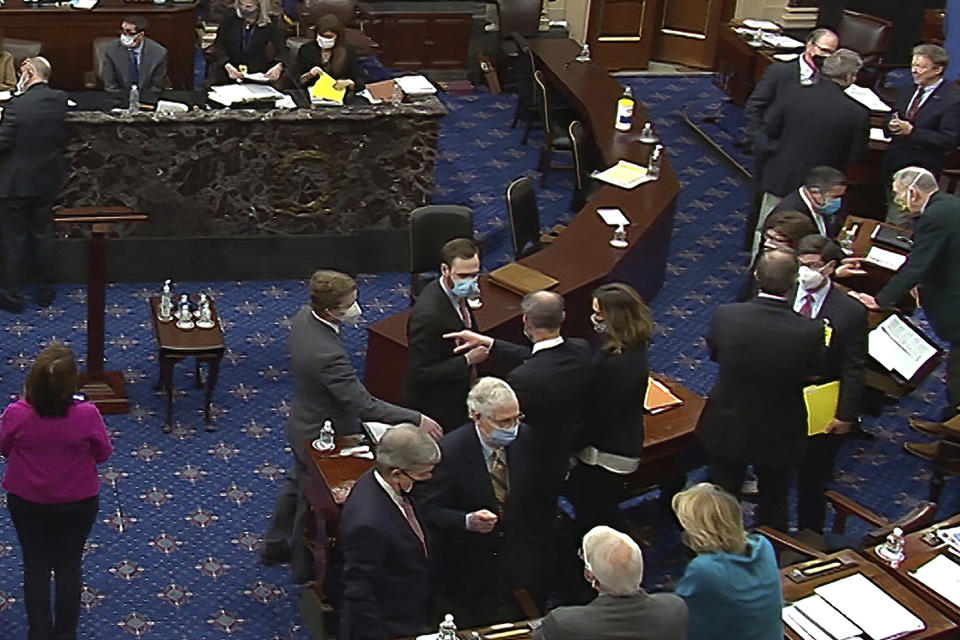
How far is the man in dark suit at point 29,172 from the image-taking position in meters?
8.41

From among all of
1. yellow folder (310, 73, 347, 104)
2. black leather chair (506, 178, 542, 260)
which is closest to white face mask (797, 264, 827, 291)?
→ black leather chair (506, 178, 542, 260)

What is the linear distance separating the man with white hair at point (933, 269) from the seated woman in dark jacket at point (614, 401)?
200 cm

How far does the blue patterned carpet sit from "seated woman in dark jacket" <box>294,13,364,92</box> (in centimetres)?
110

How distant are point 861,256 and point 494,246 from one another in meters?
2.88

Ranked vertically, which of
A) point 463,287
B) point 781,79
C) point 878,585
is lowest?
point 878,585

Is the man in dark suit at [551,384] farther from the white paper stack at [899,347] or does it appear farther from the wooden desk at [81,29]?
the wooden desk at [81,29]

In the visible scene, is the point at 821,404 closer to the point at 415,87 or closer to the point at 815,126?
the point at 815,126

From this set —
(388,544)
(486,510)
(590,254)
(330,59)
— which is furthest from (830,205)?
(330,59)

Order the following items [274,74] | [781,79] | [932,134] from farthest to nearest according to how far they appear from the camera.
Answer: [274,74], [932,134], [781,79]

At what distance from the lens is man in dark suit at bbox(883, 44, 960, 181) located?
9.49m

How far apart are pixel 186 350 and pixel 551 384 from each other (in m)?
2.63

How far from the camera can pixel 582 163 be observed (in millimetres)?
10570

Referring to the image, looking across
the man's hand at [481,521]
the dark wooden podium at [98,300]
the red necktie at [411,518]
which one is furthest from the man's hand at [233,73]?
the red necktie at [411,518]

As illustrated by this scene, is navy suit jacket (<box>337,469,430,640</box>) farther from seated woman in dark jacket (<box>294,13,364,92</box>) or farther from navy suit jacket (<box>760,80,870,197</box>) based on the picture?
seated woman in dark jacket (<box>294,13,364,92</box>)
